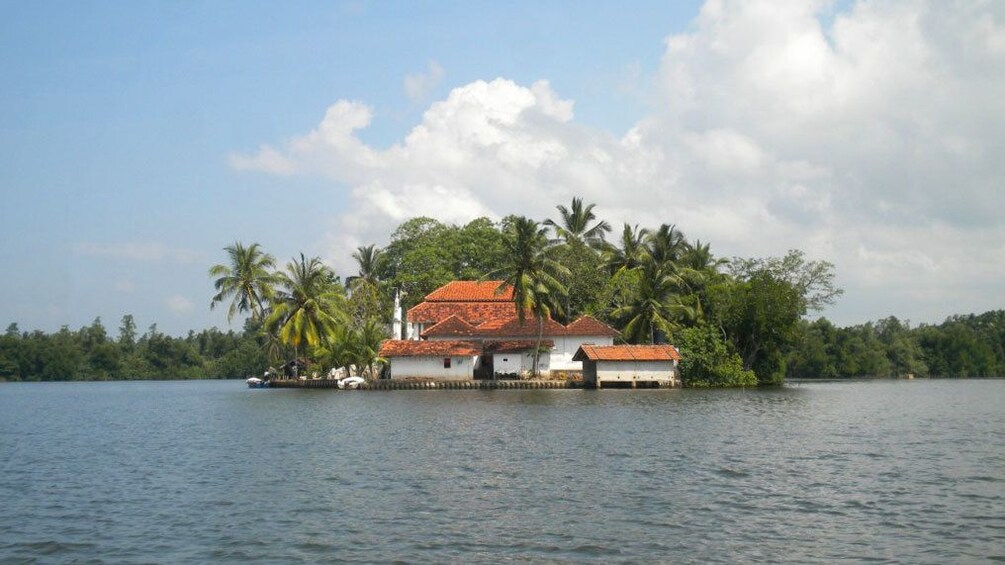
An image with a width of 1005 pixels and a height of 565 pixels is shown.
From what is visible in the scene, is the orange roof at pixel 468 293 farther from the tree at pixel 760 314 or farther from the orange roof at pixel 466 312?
the tree at pixel 760 314

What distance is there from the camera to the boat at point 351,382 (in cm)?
5725

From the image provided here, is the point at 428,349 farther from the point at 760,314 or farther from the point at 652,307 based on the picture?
the point at 760,314

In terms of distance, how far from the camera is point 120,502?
1652cm

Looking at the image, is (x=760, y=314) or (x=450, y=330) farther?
(x=760, y=314)

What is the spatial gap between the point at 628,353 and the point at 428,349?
12.8m

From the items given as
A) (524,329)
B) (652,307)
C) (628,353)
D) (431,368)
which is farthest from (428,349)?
(652,307)

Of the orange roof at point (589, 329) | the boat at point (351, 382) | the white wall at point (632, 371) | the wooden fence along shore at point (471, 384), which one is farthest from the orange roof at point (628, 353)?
the boat at point (351, 382)

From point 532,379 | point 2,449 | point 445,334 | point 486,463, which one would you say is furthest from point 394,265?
point 486,463

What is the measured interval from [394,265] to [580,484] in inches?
2408

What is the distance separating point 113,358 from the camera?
116 metres

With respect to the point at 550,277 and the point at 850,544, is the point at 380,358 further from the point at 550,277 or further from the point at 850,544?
the point at 850,544

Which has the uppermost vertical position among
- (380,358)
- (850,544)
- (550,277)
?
(550,277)

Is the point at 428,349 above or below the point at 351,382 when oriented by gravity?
above

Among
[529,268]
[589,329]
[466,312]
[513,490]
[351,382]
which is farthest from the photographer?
[466,312]
